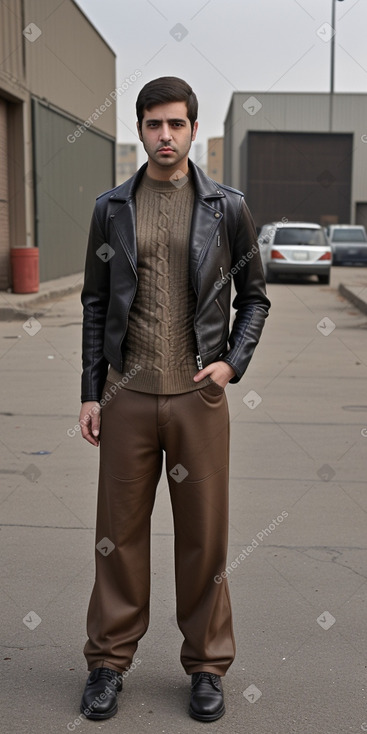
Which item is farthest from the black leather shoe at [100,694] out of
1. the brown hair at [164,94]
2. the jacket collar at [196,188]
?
the brown hair at [164,94]

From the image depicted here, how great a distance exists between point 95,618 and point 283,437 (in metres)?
4.14

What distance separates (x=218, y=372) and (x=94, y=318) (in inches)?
18.8

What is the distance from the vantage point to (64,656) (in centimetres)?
349

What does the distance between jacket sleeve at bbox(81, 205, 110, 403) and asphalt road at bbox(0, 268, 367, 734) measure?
1055 mm

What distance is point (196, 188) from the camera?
3.00 metres

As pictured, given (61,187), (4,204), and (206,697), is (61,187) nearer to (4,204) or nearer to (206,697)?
(4,204)

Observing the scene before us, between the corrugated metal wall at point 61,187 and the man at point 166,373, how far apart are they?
18585 millimetres

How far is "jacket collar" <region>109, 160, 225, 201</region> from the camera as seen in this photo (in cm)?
298

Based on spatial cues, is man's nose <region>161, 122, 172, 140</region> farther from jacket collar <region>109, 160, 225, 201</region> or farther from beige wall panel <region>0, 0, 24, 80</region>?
beige wall panel <region>0, 0, 24, 80</region>

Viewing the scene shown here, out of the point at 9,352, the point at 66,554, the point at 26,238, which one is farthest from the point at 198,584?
the point at 26,238

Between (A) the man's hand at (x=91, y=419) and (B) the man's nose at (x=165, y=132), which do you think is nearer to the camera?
(B) the man's nose at (x=165, y=132)

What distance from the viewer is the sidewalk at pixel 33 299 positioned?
51.4ft

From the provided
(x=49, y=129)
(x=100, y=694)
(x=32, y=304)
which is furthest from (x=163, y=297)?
(x=49, y=129)

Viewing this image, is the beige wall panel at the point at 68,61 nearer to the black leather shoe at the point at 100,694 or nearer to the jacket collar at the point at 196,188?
the jacket collar at the point at 196,188
